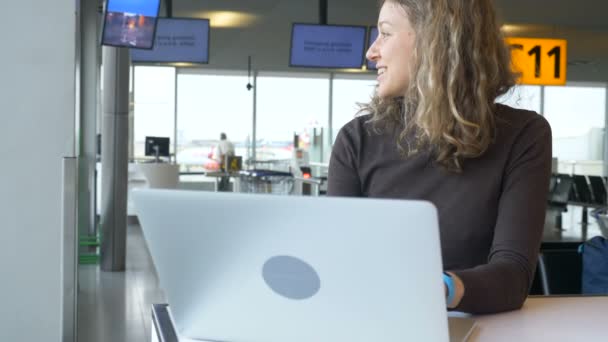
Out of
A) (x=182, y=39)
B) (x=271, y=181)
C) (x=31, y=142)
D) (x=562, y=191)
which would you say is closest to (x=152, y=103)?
(x=182, y=39)

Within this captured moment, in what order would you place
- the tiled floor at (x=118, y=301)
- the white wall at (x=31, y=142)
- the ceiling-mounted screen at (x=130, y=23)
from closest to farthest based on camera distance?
the white wall at (x=31, y=142) → the tiled floor at (x=118, y=301) → the ceiling-mounted screen at (x=130, y=23)

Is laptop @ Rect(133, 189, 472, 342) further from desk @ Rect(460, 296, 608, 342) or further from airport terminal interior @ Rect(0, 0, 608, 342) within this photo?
airport terminal interior @ Rect(0, 0, 608, 342)

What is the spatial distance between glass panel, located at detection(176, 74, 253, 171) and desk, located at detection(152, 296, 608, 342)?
12.8 metres

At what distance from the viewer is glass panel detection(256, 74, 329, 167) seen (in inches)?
559

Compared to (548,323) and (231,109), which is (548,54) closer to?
(231,109)

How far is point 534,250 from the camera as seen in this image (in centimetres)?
147

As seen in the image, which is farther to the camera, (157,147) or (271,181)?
(157,147)

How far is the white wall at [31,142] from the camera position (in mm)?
3230

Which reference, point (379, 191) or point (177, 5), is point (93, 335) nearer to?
point (379, 191)

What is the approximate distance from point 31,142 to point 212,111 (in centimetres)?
1104

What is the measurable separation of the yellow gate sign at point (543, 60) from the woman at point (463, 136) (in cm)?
780

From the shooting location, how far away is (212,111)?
46.8ft

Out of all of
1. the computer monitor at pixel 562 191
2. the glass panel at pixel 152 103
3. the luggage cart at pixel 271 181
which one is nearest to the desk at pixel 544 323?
the luggage cart at pixel 271 181

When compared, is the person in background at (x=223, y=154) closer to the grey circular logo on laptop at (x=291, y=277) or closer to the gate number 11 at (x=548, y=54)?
the gate number 11 at (x=548, y=54)
